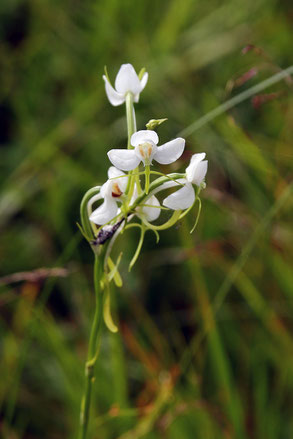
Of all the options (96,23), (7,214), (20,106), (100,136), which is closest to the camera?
(7,214)

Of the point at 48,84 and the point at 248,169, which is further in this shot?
the point at 48,84

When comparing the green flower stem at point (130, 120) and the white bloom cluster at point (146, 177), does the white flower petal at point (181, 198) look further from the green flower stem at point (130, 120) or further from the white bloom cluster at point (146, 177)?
the green flower stem at point (130, 120)

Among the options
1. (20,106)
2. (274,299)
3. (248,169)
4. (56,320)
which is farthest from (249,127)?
(56,320)

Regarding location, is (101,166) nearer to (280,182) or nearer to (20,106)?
(20,106)

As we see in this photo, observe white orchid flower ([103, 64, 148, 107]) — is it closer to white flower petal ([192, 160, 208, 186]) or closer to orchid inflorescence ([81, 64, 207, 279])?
orchid inflorescence ([81, 64, 207, 279])

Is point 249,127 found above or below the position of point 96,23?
below

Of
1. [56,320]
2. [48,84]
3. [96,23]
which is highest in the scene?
[96,23]

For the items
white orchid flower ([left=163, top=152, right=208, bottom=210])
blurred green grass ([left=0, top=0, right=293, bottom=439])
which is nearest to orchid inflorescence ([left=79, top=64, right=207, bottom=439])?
white orchid flower ([left=163, top=152, right=208, bottom=210])
